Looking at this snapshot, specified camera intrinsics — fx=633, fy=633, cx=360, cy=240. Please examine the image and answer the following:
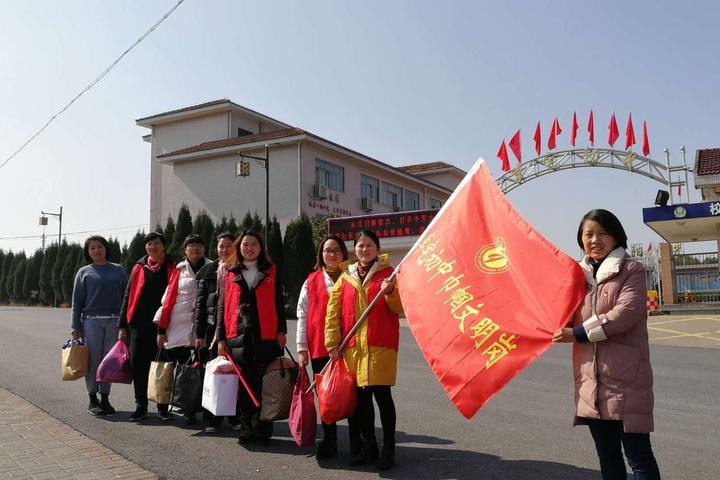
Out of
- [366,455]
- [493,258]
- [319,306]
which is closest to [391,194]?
[319,306]

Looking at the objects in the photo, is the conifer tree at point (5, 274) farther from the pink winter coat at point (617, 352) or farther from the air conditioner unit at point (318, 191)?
the pink winter coat at point (617, 352)

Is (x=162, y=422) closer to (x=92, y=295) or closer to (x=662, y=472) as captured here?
(x=92, y=295)

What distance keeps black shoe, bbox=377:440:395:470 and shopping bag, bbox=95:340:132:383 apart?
3.15 meters

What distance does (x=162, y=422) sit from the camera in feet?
21.2

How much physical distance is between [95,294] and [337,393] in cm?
369

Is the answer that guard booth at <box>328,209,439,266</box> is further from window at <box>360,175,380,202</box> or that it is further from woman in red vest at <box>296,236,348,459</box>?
woman in red vest at <box>296,236,348,459</box>

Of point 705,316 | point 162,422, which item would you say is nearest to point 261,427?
point 162,422

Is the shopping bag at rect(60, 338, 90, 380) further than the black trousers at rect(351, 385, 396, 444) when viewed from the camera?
Yes

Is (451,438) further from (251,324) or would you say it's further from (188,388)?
(188,388)

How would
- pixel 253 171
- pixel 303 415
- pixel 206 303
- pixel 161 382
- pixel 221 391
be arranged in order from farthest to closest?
pixel 253 171 < pixel 161 382 < pixel 206 303 < pixel 221 391 < pixel 303 415

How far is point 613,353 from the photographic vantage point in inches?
129

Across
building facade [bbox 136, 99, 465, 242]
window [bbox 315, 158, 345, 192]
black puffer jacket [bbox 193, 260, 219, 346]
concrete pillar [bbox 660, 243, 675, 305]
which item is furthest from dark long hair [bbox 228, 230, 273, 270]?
window [bbox 315, 158, 345, 192]

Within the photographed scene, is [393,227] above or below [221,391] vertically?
above

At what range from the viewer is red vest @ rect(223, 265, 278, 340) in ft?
18.2
